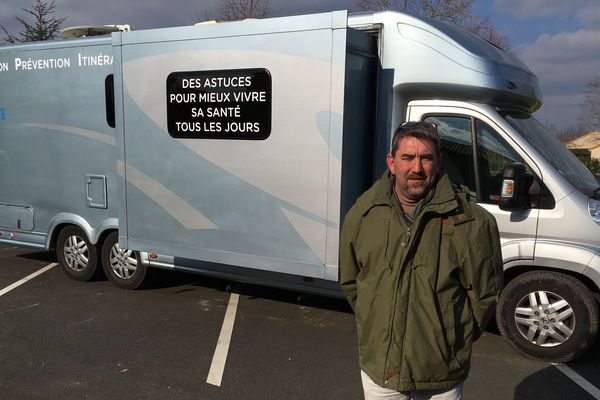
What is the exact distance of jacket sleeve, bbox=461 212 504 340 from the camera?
203cm

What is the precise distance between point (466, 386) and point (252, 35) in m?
3.38

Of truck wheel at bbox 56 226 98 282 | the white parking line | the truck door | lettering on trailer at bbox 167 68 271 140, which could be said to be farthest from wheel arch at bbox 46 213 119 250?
the truck door

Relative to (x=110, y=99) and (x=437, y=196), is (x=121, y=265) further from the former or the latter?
(x=437, y=196)

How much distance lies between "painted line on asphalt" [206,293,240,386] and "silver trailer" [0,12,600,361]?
1.51 feet

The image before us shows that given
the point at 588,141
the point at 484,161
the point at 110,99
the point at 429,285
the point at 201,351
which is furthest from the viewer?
the point at 588,141

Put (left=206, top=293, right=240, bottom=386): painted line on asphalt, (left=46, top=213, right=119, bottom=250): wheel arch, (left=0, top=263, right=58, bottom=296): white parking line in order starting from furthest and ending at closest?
(left=0, top=263, right=58, bottom=296): white parking line
(left=46, top=213, right=119, bottom=250): wheel arch
(left=206, top=293, right=240, bottom=386): painted line on asphalt

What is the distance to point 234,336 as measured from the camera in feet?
16.4

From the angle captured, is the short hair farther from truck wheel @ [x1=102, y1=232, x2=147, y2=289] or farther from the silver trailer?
truck wheel @ [x1=102, y1=232, x2=147, y2=289]

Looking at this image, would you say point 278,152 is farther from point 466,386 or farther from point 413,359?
point 413,359

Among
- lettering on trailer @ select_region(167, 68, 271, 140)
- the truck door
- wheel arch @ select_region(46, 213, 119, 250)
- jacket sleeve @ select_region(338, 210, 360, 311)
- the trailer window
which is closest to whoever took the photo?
jacket sleeve @ select_region(338, 210, 360, 311)

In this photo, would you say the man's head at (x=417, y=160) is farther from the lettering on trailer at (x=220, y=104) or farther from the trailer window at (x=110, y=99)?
the trailer window at (x=110, y=99)

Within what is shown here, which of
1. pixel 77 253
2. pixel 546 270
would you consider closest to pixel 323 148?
pixel 546 270

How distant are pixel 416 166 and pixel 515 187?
2.48m

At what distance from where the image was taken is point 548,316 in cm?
434
